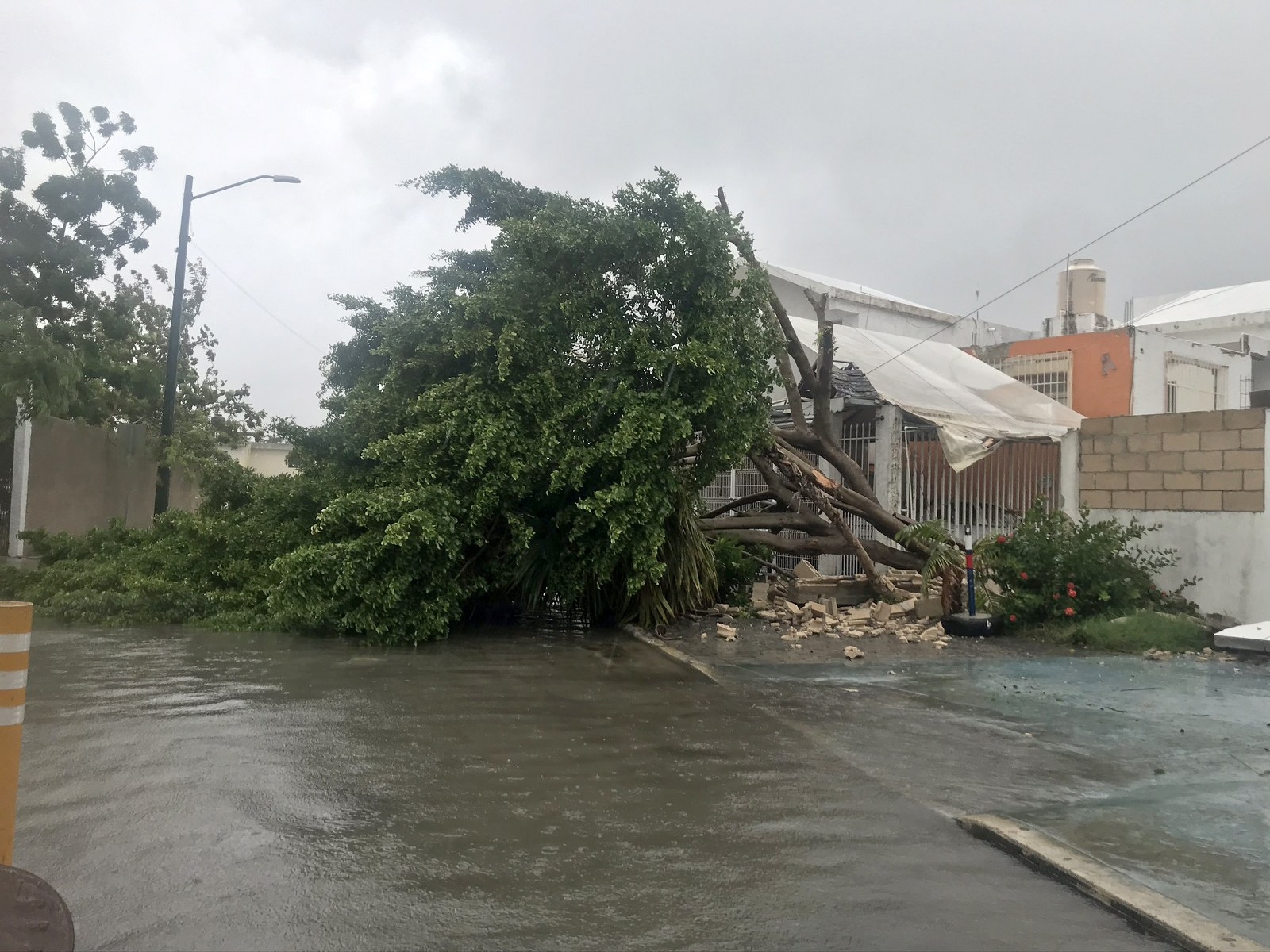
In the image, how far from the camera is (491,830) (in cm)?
445

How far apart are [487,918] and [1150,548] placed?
32.8ft

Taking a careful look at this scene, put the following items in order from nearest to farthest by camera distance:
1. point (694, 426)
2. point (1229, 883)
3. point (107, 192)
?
point (1229, 883) → point (694, 426) → point (107, 192)

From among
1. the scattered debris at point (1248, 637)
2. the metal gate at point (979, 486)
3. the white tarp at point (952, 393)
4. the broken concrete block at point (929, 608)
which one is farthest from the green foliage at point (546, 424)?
the scattered debris at point (1248, 637)

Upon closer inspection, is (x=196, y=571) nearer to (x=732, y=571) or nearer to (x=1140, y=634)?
(x=732, y=571)

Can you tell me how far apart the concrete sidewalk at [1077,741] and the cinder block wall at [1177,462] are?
2149mm

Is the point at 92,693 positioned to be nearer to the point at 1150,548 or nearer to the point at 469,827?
the point at 469,827

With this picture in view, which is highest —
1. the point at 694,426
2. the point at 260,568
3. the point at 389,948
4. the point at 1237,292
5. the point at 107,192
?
the point at 1237,292

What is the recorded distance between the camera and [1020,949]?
3.40 m

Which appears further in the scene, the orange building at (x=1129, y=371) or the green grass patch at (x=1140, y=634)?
the orange building at (x=1129, y=371)

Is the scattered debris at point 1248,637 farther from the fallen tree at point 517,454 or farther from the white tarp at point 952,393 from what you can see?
the fallen tree at point 517,454

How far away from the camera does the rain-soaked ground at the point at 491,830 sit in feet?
11.6

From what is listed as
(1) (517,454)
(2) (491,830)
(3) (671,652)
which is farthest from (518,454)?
(2) (491,830)

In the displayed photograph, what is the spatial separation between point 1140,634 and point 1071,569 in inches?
39.4

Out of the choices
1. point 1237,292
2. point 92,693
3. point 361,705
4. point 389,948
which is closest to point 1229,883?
point 389,948
